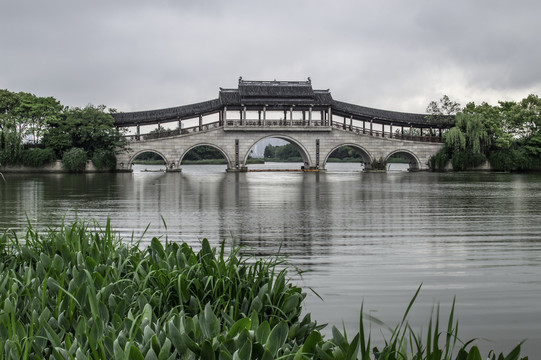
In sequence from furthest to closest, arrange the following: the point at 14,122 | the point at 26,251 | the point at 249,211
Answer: the point at 14,122, the point at 249,211, the point at 26,251

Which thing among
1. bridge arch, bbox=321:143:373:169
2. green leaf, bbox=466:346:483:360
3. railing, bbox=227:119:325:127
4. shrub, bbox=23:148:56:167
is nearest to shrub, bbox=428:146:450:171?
bridge arch, bbox=321:143:373:169

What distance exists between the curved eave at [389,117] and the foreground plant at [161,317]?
42.3 m

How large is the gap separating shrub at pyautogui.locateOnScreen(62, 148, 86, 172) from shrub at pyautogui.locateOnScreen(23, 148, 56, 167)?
1459 mm

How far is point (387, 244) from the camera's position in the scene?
22.7 ft

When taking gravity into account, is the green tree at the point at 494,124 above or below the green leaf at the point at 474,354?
above

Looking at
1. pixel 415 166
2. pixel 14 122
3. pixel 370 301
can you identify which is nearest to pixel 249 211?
pixel 370 301

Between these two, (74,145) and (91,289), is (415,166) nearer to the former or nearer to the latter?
(74,145)

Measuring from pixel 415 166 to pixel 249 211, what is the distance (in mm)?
37734

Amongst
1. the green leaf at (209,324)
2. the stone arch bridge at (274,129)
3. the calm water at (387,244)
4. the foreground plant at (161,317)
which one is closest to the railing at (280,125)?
the stone arch bridge at (274,129)

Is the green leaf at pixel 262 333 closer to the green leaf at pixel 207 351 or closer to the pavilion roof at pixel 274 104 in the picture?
the green leaf at pixel 207 351

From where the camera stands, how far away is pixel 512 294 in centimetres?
435

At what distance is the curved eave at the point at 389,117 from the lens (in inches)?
1779

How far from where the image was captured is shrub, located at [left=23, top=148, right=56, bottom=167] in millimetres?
38281

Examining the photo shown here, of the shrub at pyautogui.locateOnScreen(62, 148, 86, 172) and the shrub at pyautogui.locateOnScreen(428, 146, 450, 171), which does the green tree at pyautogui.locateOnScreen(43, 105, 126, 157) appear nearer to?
the shrub at pyautogui.locateOnScreen(62, 148, 86, 172)
